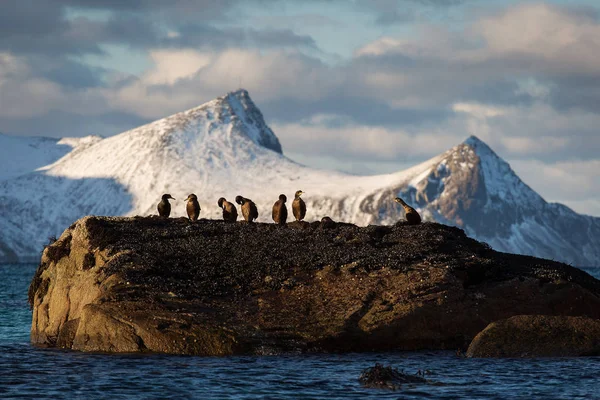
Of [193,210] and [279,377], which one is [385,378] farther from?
[193,210]

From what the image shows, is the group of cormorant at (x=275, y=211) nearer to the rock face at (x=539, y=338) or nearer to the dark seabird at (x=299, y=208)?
the dark seabird at (x=299, y=208)

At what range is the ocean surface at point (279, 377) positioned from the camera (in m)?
34.5

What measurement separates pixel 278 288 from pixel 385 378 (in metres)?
11.8

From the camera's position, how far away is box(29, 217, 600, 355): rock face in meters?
43.0

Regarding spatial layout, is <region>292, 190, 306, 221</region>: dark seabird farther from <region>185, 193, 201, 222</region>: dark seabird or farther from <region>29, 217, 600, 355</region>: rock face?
<region>185, 193, 201, 222</region>: dark seabird

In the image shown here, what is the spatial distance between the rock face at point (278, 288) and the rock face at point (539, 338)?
2949 mm

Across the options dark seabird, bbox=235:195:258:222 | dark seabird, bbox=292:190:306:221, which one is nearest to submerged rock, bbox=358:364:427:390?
dark seabird, bbox=292:190:306:221

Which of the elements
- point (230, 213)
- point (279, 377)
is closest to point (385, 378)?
point (279, 377)

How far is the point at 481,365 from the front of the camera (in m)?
40.2

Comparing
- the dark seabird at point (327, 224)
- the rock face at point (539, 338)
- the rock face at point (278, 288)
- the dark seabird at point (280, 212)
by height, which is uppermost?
the dark seabird at point (280, 212)

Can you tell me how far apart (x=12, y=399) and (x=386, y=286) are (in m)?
18.1

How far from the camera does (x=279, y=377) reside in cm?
3725

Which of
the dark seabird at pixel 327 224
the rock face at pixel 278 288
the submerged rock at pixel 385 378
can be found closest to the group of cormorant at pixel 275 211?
the rock face at pixel 278 288

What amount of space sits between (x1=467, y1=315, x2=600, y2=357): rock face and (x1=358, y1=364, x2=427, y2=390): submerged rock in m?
6.66
